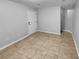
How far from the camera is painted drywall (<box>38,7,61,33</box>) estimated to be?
5.56m

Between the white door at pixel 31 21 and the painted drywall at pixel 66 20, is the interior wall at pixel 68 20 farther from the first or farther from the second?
the white door at pixel 31 21

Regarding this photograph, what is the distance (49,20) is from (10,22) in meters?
3.44

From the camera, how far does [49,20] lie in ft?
19.6

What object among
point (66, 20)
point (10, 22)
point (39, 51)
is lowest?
point (39, 51)

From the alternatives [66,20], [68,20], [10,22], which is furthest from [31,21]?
[68,20]

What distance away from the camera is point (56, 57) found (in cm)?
241

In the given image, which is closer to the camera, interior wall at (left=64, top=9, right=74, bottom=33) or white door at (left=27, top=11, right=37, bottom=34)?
white door at (left=27, top=11, right=37, bottom=34)

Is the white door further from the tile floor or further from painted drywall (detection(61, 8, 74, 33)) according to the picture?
painted drywall (detection(61, 8, 74, 33))

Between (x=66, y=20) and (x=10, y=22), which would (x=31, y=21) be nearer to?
(x=10, y=22)

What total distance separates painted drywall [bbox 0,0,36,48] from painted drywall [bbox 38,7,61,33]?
92.9 inches

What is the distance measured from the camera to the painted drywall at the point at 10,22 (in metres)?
3.08

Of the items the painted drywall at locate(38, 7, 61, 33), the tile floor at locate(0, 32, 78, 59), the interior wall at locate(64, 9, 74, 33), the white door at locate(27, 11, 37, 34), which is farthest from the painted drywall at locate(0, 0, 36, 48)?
the interior wall at locate(64, 9, 74, 33)

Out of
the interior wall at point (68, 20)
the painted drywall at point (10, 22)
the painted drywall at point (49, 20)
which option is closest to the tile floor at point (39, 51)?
the painted drywall at point (10, 22)

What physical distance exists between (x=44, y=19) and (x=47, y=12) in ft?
2.23
